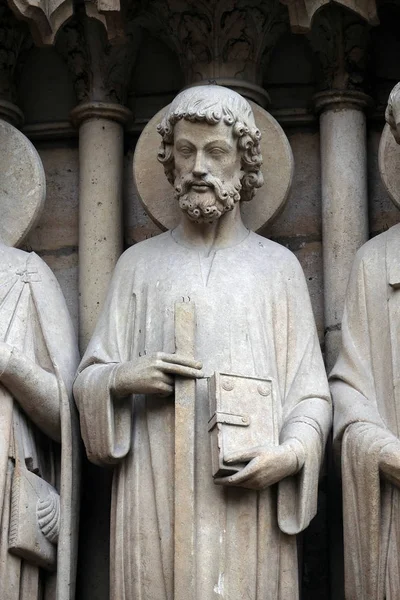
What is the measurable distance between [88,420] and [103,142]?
1352 millimetres

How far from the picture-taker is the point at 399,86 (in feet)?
28.9

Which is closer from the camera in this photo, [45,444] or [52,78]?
[45,444]

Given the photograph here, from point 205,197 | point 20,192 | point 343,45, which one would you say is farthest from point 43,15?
point 343,45

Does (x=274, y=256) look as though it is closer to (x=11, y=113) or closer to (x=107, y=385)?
(x=107, y=385)

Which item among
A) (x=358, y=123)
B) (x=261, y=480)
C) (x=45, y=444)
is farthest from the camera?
(x=358, y=123)

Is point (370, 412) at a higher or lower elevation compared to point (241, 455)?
higher

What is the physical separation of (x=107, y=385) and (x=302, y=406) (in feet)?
2.10

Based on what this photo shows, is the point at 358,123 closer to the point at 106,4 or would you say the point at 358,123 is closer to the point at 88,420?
the point at 106,4

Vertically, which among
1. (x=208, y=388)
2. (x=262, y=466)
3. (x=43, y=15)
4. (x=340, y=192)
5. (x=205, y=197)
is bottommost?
(x=262, y=466)

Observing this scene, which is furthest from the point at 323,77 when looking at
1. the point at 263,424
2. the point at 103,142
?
the point at 263,424

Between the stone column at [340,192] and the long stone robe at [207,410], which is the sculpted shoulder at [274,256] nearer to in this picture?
the long stone robe at [207,410]

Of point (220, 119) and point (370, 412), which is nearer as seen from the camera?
point (370, 412)

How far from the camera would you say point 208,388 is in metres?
8.46

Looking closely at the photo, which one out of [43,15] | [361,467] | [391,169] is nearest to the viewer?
[361,467]
